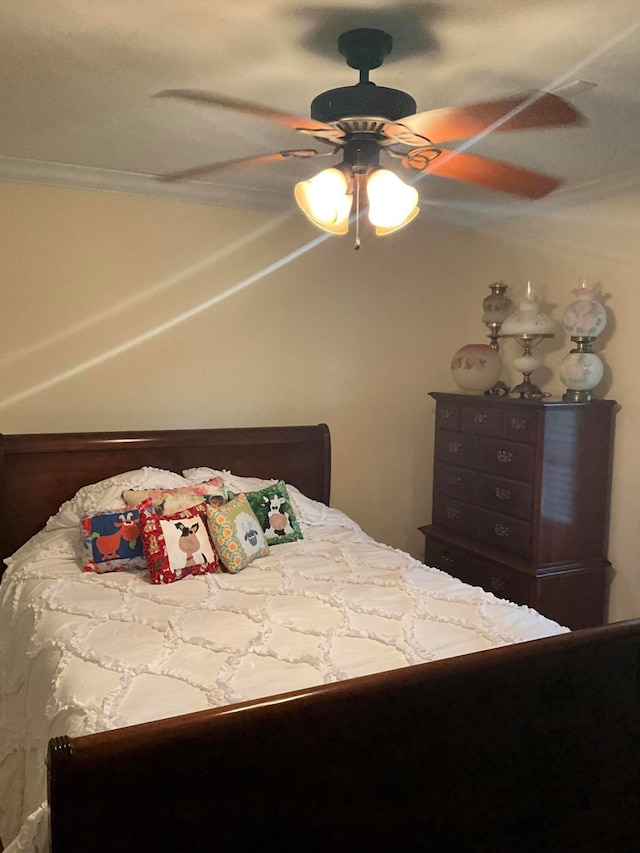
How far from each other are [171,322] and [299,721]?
97.2 inches

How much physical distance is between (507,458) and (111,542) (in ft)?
6.04

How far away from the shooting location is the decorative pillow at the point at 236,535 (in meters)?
2.73

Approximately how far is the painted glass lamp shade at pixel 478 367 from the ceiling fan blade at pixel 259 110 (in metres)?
1.98

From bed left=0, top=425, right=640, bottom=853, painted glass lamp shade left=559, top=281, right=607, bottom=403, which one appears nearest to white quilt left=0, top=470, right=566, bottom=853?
bed left=0, top=425, right=640, bottom=853

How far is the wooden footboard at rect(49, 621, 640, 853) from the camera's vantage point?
3.92ft

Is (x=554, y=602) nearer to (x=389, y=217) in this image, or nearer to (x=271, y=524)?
(x=271, y=524)

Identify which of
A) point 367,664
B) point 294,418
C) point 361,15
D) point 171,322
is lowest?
point 367,664

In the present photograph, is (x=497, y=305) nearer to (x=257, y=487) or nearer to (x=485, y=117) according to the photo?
(x=257, y=487)

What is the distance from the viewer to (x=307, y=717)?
4.33 feet

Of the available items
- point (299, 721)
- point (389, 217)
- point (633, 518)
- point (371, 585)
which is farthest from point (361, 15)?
point (633, 518)

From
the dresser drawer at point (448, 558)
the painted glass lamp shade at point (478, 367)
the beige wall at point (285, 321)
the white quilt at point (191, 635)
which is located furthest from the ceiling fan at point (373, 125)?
the dresser drawer at point (448, 558)

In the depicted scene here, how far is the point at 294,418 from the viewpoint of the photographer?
3758mm

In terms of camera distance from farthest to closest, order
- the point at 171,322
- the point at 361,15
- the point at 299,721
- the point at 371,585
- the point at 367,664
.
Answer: the point at 171,322, the point at 371,585, the point at 367,664, the point at 361,15, the point at 299,721

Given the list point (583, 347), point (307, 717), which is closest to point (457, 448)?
point (583, 347)
